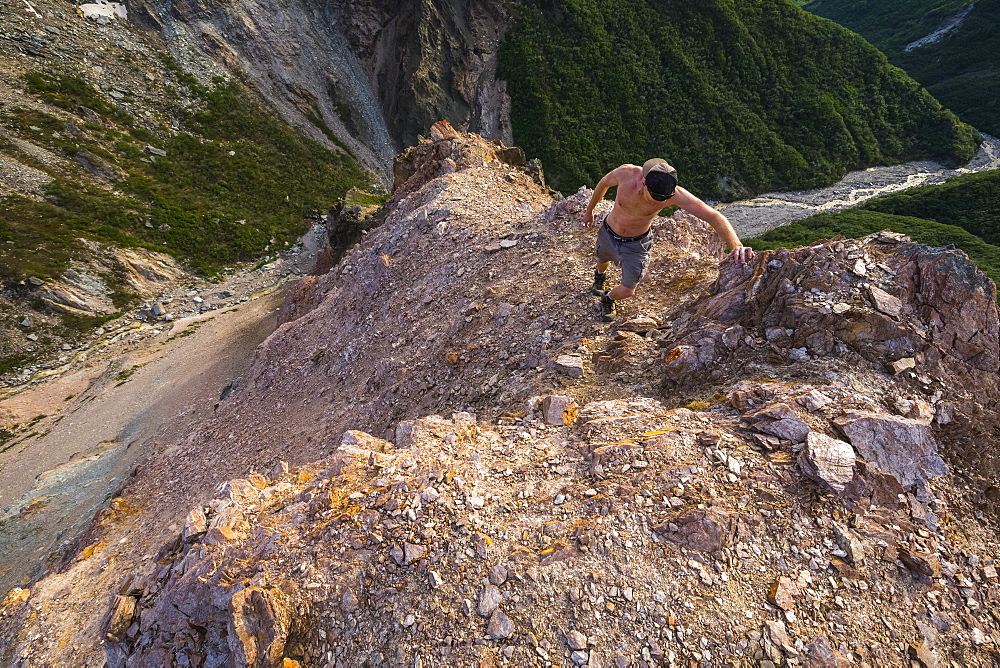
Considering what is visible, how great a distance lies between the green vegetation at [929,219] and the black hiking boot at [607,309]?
205 ft

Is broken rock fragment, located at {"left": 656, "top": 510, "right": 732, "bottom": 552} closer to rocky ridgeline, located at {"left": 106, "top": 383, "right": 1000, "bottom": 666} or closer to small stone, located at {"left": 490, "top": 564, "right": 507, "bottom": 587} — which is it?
rocky ridgeline, located at {"left": 106, "top": 383, "right": 1000, "bottom": 666}

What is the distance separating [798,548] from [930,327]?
168 inches

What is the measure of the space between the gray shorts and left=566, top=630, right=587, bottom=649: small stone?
21.9 feet

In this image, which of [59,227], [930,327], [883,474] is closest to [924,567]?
[883,474]

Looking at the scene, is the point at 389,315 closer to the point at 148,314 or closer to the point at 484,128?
the point at 148,314

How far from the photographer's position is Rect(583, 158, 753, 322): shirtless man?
7.43 meters

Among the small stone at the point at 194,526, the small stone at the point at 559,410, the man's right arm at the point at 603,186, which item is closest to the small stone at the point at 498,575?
the small stone at the point at 559,410

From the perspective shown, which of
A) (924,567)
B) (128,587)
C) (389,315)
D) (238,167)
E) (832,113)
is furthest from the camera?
(832,113)

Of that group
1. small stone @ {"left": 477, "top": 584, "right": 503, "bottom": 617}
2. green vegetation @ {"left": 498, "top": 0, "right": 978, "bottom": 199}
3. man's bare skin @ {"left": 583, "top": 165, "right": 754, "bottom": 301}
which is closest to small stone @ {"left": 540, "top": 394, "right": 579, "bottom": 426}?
small stone @ {"left": 477, "top": 584, "right": 503, "bottom": 617}

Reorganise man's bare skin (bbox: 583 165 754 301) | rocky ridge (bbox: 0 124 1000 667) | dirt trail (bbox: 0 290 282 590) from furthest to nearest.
A: dirt trail (bbox: 0 290 282 590), man's bare skin (bbox: 583 165 754 301), rocky ridge (bbox: 0 124 1000 667)

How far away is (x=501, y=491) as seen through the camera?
6383mm

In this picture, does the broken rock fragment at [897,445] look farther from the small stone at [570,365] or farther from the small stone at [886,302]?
the small stone at [570,365]

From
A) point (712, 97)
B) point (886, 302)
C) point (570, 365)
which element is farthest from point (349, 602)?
point (712, 97)

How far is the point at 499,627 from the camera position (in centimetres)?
503
